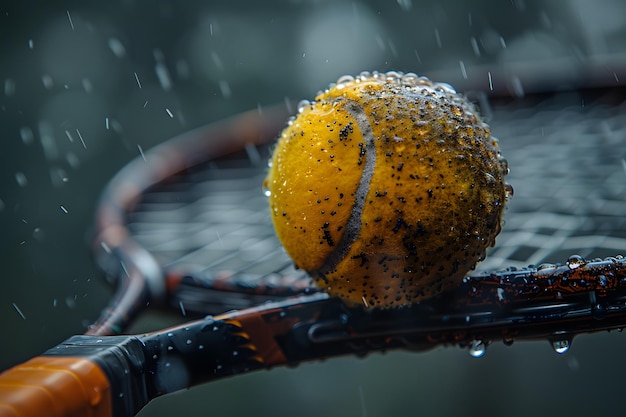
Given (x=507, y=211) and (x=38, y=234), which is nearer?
(x=507, y=211)

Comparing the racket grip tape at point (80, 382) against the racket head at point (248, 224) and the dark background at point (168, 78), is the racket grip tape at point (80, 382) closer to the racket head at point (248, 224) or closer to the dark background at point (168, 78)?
the racket head at point (248, 224)

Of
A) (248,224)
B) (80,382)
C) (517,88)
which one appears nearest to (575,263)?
(80,382)

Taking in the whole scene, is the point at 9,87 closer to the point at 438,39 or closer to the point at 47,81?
the point at 47,81

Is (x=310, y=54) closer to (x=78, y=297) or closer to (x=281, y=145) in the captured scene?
(x=78, y=297)

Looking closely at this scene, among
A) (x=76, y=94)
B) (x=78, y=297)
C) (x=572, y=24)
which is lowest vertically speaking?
(x=78, y=297)

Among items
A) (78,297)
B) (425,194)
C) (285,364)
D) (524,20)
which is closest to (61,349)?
(285,364)

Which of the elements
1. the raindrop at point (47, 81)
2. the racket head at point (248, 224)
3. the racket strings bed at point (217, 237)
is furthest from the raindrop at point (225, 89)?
the racket strings bed at point (217, 237)
